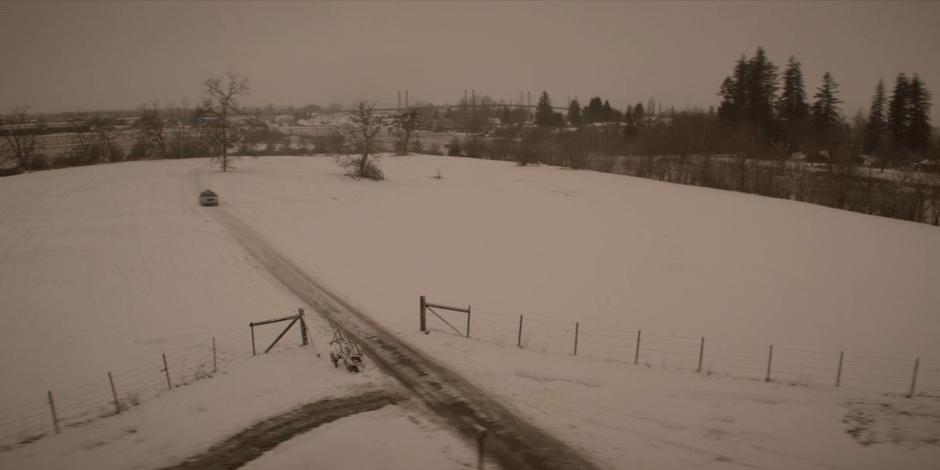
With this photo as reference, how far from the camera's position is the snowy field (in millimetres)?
12727

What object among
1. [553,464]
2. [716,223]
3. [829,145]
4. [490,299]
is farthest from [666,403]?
[829,145]

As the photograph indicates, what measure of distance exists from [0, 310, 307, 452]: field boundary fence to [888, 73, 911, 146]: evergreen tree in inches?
3452

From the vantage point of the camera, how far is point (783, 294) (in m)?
29.1

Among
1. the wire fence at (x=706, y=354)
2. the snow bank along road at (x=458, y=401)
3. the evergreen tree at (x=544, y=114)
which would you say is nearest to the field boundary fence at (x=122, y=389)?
the snow bank along road at (x=458, y=401)

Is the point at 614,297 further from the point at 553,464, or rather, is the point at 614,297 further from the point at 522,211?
the point at 522,211

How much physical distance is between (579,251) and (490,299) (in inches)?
478

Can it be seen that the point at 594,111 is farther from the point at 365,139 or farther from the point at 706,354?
the point at 706,354

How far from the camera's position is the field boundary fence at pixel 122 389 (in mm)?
13766

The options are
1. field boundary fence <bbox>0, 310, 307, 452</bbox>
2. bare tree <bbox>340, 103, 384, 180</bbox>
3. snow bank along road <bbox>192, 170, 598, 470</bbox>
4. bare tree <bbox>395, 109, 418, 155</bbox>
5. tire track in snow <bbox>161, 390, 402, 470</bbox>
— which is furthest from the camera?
bare tree <bbox>395, 109, 418, 155</bbox>

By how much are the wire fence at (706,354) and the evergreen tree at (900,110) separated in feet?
229

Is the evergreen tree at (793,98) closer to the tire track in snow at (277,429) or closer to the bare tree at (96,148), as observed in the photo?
the tire track in snow at (277,429)

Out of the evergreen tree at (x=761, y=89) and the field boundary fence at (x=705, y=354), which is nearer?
the field boundary fence at (x=705, y=354)

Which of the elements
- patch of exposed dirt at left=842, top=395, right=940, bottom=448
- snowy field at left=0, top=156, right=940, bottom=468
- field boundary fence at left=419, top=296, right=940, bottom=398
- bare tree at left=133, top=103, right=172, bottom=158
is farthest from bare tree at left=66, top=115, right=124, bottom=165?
patch of exposed dirt at left=842, top=395, right=940, bottom=448

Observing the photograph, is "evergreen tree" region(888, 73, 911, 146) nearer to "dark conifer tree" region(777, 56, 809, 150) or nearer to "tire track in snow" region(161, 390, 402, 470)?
"dark conifer tree" region(777, 56, 809, 150)
